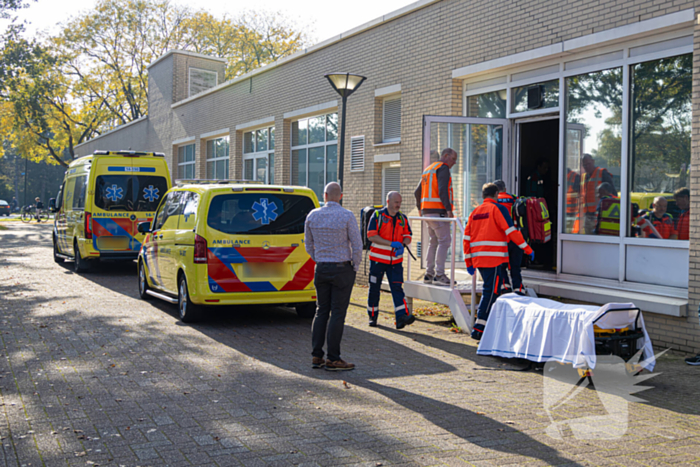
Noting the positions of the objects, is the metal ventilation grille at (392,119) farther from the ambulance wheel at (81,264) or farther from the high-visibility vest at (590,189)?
the ambulance wheel at (81,264)

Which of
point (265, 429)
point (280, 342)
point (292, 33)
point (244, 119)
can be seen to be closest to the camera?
point (265, 429)

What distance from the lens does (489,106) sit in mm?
11328

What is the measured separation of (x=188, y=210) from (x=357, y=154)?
20.0 ft

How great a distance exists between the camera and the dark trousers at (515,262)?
848 cm

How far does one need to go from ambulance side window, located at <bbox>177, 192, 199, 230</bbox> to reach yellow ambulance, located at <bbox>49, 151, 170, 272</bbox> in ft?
18.0

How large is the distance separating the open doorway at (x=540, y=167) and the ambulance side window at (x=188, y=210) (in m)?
5.18

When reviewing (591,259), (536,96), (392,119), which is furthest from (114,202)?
(591,259)

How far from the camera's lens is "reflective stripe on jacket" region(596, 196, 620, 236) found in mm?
9008

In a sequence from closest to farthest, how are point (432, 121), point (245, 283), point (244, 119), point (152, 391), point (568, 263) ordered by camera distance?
point (152, 391) → point (245, 283) → point (568, 263) → point (432, 121) → point (244, 119)

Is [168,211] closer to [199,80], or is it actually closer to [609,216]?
[609,216]

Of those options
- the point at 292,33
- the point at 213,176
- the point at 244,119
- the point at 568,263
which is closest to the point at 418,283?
the point at 568,263

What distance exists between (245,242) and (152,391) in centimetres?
338

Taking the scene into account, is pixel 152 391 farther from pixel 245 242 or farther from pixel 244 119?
pixel 244 119

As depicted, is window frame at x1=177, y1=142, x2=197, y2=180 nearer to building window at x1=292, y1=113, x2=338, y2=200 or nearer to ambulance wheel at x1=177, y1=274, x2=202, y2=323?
building window at x1=292, y1=113, x2=338, y2=200
